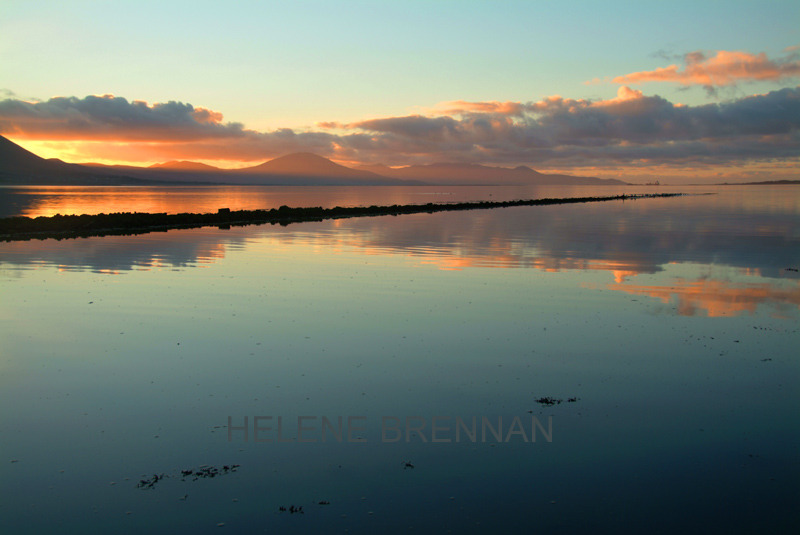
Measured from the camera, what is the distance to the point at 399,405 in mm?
9367

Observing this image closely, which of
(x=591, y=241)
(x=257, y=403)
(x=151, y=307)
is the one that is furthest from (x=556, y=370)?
(x=591, y=241)

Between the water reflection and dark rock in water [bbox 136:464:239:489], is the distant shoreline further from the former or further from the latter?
dark rock in water [bbox 136:464:239:489]

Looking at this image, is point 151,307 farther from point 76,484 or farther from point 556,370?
point 556,370

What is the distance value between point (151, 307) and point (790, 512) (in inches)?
582

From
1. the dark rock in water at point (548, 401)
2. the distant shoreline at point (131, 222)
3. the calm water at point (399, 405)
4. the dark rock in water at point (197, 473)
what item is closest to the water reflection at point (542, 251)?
the calm water at point (399, 405)

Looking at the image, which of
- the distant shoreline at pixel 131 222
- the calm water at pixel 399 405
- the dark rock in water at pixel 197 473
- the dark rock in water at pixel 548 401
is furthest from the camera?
the distant shoreline at pixel 131 222

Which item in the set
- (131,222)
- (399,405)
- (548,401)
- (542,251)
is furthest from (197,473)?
(131,222)

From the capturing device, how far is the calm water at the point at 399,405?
6.66 metres

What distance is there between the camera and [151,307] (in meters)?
16.3

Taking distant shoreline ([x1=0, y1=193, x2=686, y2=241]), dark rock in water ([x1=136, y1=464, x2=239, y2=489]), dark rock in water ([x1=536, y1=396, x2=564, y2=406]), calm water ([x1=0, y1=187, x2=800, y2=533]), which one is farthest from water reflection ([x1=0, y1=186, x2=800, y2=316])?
dark rock in water ([x1=136, y1=464, x2=239, y2=489])

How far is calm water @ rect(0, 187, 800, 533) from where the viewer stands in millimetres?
6656

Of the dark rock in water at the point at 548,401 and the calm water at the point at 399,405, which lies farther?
the dark rock in water at the point at 548,401

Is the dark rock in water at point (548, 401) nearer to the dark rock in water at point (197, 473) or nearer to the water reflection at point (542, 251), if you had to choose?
the dark rock in water at point (197, 473)

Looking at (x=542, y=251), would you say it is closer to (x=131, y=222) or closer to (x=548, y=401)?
(x=548, y=401)
